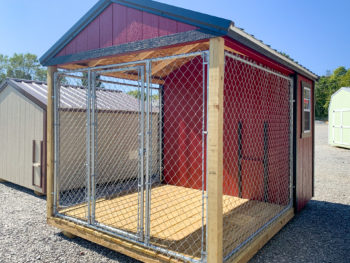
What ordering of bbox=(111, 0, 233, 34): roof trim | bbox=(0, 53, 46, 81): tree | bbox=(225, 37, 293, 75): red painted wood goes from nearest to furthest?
bbox=(111, 0, 233, 34): roof trim < bbox=(225, 37, 293, 75): red painted wood < bbox=(0, 53, 46, 81): tree

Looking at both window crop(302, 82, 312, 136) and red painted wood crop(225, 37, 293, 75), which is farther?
window crop(302, 82, 312, 136)

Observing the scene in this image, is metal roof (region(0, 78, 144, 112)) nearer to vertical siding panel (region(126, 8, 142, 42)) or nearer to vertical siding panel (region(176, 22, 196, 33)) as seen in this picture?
vertical siding panel (region(126, 8, 142, 42))

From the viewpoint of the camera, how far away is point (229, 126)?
179 inches

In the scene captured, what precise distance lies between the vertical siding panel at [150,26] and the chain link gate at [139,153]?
0.24m

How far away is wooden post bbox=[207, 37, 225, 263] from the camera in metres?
2.23

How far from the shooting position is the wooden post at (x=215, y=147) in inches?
88.0

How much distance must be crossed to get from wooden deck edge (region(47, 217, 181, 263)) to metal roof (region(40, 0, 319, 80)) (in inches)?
79.6

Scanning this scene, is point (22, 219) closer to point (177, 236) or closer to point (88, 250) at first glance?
point (88, 250)

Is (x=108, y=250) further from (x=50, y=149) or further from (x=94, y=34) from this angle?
(x=94, y=34)

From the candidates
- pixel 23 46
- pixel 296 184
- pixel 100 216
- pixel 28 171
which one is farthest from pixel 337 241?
pixel 23 46

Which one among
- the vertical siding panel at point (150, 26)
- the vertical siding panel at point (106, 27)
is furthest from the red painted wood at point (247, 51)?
the vertical siding panel at point (106, 27)

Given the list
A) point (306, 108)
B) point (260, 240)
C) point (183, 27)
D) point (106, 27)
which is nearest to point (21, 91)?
point (106, 27)

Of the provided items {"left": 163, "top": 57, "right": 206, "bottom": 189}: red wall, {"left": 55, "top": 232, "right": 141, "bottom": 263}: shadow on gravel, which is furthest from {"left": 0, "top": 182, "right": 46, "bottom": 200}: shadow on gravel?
{"left": 163, "top": 57, "right": 206, "bottom": 189}: red wall

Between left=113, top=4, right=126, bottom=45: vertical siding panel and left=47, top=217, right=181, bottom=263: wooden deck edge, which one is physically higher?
left=113, top=4, right=126, bottom=45: vertical siding panel
